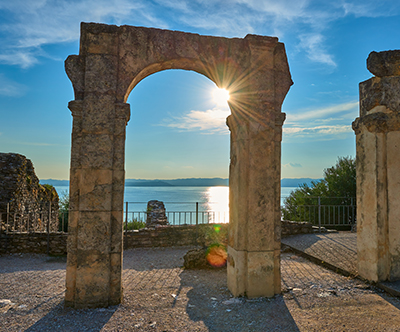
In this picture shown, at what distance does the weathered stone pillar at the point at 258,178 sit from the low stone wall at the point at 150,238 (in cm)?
398

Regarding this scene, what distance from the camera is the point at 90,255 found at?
424 centimetres

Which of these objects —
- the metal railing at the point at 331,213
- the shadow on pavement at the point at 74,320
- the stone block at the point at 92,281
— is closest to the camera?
the shadow on pavement at the point at 74,320

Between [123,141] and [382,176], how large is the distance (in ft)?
16.2

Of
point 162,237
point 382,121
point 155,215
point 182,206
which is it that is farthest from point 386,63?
point 182,206

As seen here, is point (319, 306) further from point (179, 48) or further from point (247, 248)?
point (179, 48)

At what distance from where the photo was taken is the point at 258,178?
15.4 feet

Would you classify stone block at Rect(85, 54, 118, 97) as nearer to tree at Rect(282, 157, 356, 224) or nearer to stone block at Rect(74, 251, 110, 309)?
stone block at Rect(74, 251, 110, 309)

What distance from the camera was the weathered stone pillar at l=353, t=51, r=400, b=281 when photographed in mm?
5340

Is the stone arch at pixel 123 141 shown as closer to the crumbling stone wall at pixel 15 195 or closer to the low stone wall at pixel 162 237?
the low stone wall at pixel 162 237

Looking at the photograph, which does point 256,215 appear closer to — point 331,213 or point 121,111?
point 121,111

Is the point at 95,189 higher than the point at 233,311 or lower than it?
higher

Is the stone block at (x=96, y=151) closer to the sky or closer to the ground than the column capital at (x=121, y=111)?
closer to the ground

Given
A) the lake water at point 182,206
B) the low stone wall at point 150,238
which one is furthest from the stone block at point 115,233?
the low stone wall at point 150,238

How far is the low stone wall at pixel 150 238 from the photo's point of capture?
27.9 feet
